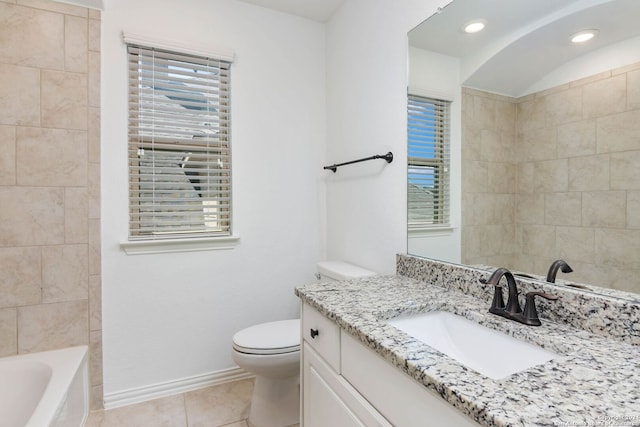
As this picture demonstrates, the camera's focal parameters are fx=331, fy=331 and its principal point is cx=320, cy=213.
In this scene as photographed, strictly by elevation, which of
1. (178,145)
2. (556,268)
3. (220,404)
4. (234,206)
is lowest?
(220,404)

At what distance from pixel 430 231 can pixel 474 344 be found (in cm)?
64

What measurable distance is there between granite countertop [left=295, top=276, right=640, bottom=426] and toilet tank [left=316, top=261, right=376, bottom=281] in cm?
69

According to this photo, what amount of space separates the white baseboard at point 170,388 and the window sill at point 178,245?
81 cm

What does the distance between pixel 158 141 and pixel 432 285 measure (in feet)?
5.75

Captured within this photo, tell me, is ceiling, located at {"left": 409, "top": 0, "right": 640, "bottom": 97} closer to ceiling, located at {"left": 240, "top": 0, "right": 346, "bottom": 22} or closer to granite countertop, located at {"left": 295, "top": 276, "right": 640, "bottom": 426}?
granite countertop, located at {"left": 295, "top": 276, "right": 640, "bottom": 426}

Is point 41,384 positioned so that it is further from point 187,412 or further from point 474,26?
point 474,26

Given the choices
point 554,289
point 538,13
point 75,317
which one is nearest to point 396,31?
point 538,13

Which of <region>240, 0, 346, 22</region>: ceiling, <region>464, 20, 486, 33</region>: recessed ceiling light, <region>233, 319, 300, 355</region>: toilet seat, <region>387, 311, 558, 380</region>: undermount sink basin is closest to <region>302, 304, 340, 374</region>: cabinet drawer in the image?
<region>387, 311, 558, 380</region>: undermount sink basin

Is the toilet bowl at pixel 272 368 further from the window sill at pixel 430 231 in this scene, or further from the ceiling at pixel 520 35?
the ceiling at pixel 520 35

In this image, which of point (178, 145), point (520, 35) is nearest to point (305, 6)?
point (178, 145)

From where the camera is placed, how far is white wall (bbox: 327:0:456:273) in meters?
1.73

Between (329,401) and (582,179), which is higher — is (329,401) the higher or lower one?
the lower one

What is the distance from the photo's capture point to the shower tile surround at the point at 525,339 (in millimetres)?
572

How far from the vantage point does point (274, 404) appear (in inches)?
69.5
